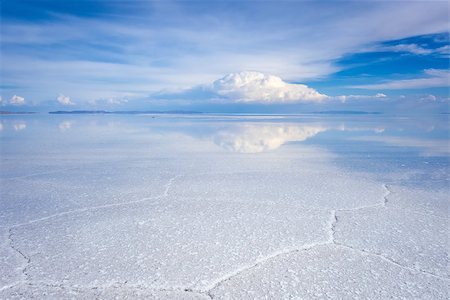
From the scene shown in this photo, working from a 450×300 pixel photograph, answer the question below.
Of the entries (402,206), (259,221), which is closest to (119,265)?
(259,221)

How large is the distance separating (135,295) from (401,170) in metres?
6.33

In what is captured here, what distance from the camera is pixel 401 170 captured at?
695 cm

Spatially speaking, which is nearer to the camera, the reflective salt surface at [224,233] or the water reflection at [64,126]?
the reflective salt surface at [224,233]

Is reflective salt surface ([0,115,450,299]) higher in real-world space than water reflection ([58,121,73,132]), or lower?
lower

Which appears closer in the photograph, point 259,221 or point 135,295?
point 135,295

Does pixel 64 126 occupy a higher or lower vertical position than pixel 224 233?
higher

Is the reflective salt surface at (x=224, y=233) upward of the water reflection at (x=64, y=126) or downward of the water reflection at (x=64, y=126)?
downward

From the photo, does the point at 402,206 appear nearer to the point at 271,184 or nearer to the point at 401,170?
the point at 271,184

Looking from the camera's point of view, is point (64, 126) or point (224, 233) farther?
point (64, 126)

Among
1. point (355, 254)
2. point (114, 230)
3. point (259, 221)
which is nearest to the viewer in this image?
point (355, 254)

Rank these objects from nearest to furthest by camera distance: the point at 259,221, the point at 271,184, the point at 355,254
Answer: the point at 355,254 < the point at 259,221 < the point at 271,184

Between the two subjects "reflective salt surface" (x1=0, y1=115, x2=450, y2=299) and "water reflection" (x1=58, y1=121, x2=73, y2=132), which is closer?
Result: "reflective salt surface" (x1=0, y1=115, x2=450, y2=299)

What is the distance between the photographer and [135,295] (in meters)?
2.42

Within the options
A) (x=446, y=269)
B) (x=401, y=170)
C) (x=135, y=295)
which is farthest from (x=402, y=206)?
(x=135, y=295)
